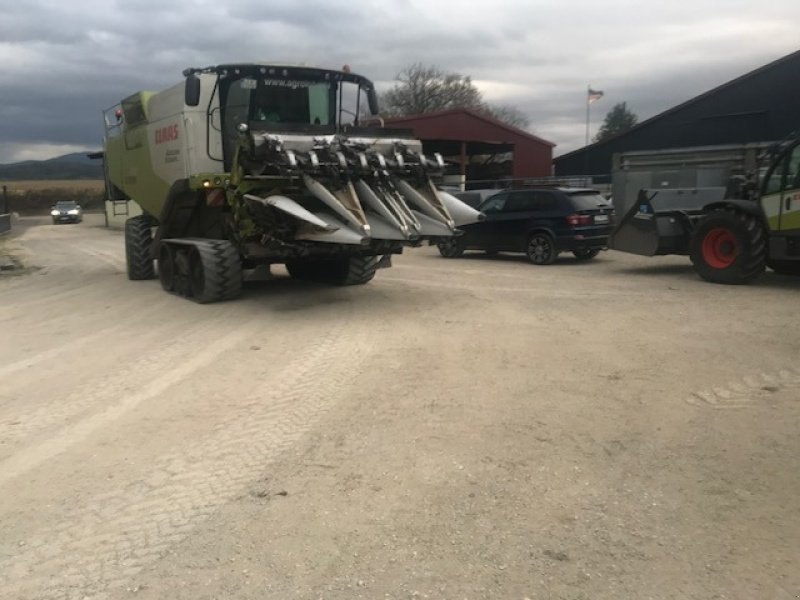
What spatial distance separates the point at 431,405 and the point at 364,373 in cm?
113

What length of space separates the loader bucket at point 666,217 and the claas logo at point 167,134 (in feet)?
27.2

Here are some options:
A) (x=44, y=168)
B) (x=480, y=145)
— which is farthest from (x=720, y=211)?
(x=44, y=168)

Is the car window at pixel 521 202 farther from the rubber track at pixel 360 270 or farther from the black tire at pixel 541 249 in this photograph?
the rubber track at pixel 360 270

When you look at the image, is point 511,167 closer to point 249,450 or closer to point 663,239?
point 663,239

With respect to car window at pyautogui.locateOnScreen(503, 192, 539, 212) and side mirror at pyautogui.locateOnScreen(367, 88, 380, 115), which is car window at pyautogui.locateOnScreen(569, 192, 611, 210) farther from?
side mirror at pyautogui.locateOnScreen(367, 88, 380, 115)

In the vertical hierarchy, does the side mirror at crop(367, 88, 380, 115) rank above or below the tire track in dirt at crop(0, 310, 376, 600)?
above

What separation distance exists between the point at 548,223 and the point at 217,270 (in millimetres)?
7864

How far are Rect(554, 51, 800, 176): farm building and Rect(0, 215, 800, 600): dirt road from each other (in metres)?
20.8

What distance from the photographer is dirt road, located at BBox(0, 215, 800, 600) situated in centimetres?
331

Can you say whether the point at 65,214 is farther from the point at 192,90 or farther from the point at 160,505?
the point at 160,505

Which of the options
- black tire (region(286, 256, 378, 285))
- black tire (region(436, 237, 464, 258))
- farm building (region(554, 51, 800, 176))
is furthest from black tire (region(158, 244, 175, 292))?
farm building (region(554, 51, 800, 176))

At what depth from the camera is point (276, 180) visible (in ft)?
30.7

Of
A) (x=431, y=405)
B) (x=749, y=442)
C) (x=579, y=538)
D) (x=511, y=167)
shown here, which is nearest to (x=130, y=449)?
(x=431, y=405)

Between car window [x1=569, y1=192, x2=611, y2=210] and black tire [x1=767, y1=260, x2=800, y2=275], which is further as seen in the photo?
car window [x1=569, y1=192, x2=611, y2=210]
